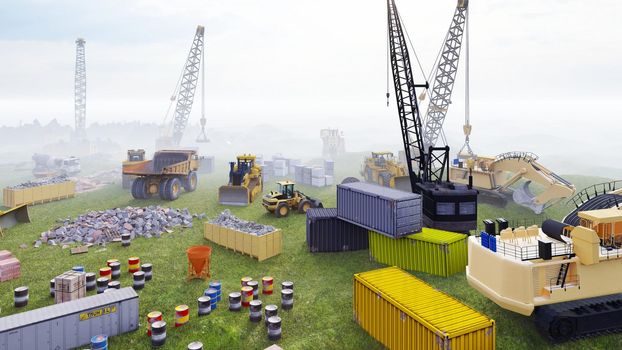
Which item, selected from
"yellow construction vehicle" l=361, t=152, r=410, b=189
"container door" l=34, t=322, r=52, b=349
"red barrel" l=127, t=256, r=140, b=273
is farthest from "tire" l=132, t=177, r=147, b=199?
"container door" l=34, t=322, r=52, b=349

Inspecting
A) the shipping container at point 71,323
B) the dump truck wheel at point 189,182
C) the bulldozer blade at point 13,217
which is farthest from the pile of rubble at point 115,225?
the shipping container at point 71,323

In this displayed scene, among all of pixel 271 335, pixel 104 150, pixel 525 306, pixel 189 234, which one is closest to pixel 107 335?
pixel 271 335

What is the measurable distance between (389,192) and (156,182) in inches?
1008

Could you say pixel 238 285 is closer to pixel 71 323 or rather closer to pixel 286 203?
pixel 71 323

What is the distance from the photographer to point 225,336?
54.1 feet

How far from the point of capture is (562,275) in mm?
15727

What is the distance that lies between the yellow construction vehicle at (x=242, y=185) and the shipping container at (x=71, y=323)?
72.0ft

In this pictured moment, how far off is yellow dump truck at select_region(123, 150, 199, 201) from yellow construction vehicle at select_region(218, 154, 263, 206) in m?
5.49

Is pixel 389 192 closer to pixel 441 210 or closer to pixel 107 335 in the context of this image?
pixel 441 210

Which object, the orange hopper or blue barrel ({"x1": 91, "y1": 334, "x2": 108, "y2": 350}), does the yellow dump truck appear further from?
blue barrel ({"x1": 91, "y1": 334, "x2": 108, "y2": 350})

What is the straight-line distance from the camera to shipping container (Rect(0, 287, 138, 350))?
14289 millimetres

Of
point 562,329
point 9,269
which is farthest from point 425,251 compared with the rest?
point 9,269

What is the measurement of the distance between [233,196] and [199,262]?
17.7 metres

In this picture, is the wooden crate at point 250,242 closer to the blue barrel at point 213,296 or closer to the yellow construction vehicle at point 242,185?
the blue barrel at point 213,296
